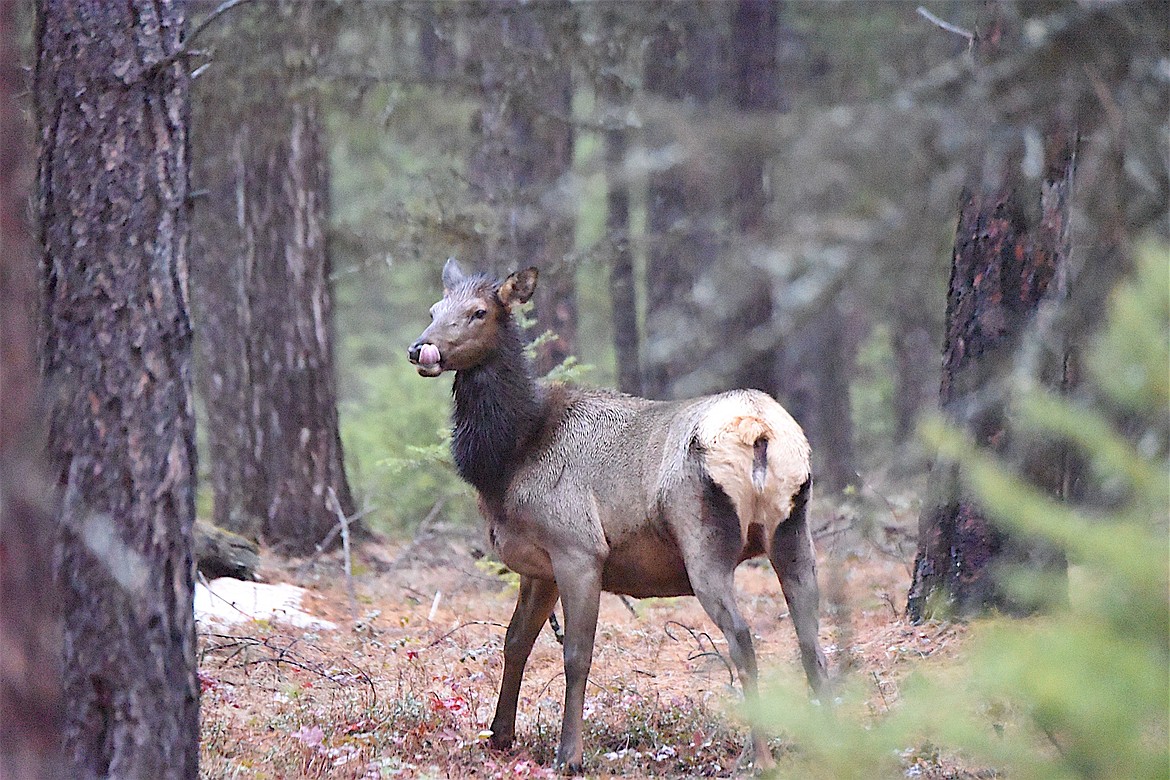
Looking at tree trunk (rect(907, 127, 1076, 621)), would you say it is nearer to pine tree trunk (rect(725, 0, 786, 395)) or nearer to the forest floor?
the forest floor

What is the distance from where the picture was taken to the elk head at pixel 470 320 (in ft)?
24.7

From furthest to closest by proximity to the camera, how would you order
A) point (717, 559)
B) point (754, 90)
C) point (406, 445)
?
point (754, 90) → point (406, 445) → point (717, 559)

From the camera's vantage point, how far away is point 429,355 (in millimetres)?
7340

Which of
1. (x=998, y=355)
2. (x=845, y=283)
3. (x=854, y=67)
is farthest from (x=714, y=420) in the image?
(x=854, y=67)

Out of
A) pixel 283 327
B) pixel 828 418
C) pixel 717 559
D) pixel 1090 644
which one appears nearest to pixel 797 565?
pixel 717 559

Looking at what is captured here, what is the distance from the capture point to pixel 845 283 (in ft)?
12.9

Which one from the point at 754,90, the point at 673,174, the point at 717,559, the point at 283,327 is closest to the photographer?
the point at 717,559

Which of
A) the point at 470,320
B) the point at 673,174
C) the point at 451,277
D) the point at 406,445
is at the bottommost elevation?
the point at 406,445

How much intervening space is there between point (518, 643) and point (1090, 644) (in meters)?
5.13

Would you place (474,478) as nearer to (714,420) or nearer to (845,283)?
(714,420)

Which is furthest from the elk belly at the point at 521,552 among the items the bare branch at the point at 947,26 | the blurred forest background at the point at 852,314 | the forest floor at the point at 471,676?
the bare branch at the point at 947,26

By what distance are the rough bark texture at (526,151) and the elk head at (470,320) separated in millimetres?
4026

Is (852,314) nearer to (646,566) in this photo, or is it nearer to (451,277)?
(646,566)

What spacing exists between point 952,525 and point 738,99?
1054cm
